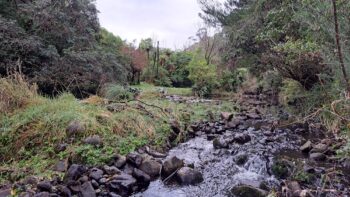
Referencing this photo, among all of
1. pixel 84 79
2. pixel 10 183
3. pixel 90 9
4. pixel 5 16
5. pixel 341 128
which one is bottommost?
Result: pixel 10 183

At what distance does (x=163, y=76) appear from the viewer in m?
24.2

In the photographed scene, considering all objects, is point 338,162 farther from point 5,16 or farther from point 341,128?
point 5,16

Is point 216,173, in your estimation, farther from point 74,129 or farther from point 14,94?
point 14,94

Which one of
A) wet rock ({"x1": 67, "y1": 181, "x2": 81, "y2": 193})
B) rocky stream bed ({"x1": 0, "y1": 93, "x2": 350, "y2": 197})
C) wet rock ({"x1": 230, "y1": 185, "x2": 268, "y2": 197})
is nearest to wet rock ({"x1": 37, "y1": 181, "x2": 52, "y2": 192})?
rocky stream bed ({"x1": 0, "y1": 93, "x2": 350, "y2": 197})

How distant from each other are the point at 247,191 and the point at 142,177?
143cm

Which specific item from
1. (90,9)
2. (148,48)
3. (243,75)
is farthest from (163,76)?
(90,9)

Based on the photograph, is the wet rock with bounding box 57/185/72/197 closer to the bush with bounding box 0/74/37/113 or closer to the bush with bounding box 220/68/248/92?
the bush with bounding box 0/74/37/113

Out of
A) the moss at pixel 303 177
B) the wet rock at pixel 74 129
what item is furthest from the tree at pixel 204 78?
the moss at pixel 303 177

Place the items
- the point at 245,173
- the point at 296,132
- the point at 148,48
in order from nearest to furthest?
the point at 245,173, the point at 296,132, the point at 148,48

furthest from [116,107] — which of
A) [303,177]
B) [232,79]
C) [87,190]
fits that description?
[232,79]

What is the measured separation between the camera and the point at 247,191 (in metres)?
3.71

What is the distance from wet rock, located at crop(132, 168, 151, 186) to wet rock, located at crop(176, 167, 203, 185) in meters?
0.45

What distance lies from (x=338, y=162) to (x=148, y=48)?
2334 cm

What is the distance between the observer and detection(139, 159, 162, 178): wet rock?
4.37m
